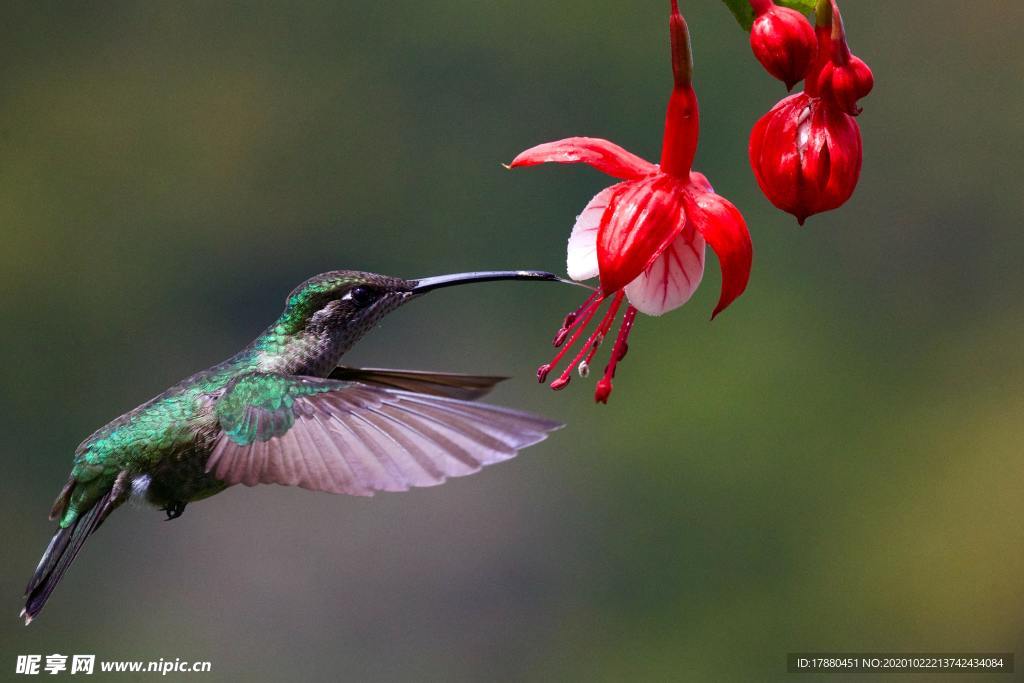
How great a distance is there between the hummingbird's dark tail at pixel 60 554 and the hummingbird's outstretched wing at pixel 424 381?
8.8 inches

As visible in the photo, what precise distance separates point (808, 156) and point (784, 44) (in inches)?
2.6

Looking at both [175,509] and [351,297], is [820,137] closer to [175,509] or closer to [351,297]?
[351,297]

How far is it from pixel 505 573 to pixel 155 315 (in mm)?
934

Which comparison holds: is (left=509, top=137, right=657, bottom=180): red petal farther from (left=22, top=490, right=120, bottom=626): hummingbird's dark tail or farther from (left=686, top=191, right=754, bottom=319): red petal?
(left=22, top=490, right=120, bottom=626): hummingbird's dark tail

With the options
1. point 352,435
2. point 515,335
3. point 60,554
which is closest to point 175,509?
point 60,554

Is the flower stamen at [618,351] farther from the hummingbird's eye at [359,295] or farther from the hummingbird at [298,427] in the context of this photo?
the hummingbird's eye at [359,295]

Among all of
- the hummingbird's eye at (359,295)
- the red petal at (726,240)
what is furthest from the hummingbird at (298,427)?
the red petal at (726,240)

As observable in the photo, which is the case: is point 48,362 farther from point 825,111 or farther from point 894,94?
point 825,111

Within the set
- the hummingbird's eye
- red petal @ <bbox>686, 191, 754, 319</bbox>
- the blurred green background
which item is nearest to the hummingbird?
the hummingbird's eye

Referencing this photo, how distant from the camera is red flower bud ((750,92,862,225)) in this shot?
0.71 meters

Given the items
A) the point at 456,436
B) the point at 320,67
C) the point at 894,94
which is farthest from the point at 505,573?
the point at 456,436

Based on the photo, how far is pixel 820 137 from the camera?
28.1 inches

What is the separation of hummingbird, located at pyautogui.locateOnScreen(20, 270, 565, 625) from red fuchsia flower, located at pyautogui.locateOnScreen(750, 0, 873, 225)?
0.17m

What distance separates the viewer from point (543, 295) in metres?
2.60
